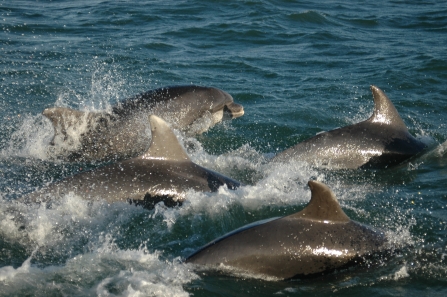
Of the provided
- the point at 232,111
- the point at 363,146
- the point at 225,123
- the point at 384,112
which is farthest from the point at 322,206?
the point at 225,123

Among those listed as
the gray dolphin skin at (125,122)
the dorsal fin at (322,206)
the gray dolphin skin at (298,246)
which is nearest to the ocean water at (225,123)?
the gray dolphin skin at (298,246)

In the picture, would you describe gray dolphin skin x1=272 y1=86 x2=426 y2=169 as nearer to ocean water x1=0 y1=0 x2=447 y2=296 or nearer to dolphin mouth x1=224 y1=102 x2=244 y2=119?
ocean water x1=0 y1=0 x2=447 y2=296

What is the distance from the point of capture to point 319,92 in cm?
1666

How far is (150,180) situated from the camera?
9.34 metres

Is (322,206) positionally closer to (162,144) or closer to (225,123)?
(162,144)

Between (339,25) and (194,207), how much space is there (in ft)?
53.2

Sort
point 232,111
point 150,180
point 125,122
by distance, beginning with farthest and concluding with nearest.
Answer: point 232,111, point 125,122, point 150,180

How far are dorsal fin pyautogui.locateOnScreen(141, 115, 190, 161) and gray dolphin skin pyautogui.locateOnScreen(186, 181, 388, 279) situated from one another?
227cm

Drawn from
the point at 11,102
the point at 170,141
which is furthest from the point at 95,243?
the point at 11,102

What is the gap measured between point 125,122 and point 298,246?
18.1 feet

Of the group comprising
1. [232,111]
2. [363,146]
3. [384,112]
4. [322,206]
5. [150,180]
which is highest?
[322,206]

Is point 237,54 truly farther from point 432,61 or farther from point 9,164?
point 9,164

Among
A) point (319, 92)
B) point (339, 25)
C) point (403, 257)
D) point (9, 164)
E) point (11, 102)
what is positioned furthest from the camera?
point (339, 25)

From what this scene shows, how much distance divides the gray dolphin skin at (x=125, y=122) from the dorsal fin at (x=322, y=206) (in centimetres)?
514
